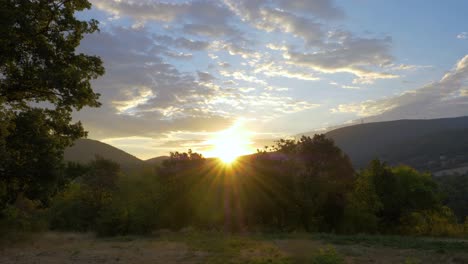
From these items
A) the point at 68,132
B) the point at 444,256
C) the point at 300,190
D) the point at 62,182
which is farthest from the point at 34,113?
the point at 300,190

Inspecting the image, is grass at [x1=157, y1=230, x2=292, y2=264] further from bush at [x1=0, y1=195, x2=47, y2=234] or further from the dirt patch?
bush at [x1=0, y1=195, x2=47, y2=234]

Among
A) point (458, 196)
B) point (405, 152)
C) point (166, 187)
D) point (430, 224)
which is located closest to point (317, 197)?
point (430, 224)

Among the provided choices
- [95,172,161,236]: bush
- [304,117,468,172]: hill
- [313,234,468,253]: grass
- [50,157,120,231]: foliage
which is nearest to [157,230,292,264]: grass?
[313,234,468,253]: grass

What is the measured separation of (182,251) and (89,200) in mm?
24082

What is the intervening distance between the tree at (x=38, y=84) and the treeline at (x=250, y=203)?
16.9 meters

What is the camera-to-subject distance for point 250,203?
101ft

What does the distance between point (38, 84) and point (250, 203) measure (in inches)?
863

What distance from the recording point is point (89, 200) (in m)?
38.3

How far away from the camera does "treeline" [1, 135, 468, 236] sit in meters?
30.9

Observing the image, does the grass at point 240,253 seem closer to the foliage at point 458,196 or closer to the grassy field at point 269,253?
the grassy field at point 269,253

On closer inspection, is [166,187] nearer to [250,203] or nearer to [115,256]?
[250,203]

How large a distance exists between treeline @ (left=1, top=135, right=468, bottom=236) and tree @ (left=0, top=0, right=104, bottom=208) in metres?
16.9

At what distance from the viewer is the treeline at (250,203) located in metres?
30.9

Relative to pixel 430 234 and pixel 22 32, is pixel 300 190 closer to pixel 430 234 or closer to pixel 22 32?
pixel 430 234
